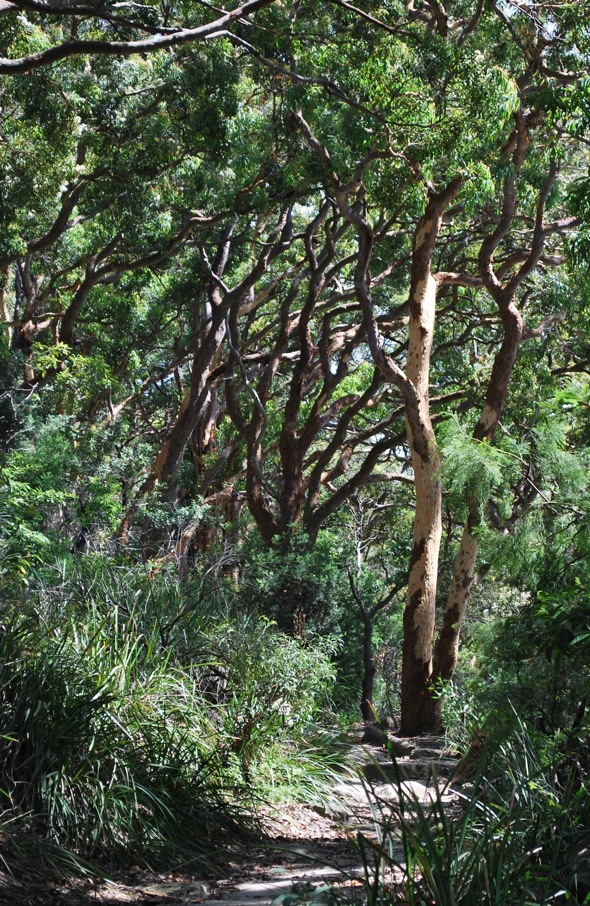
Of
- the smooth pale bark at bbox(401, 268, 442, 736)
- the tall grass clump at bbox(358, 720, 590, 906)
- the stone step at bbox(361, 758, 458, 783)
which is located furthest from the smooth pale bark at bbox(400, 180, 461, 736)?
the tall grass clump at bbox(358, 720, 590, 906)

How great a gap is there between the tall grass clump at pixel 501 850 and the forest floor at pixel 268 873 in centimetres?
16

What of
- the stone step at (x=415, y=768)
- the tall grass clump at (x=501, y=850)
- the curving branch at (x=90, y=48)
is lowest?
the stone step at (x=415, y=768)

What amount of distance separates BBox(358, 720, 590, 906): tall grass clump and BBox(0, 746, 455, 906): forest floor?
0.16 metres

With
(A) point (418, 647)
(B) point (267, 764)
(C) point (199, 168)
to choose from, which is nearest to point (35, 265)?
(C) point (199, 168)

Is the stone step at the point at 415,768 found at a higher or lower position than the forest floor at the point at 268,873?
higher

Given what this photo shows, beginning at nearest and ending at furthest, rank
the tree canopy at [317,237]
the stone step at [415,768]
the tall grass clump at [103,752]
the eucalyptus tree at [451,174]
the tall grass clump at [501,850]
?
the tall grass clump at [501,850], the tall grass clump at [103,752], the stone step at [415,768], the tree canopy at [317,237], the eucalyptus tree at [451,174]

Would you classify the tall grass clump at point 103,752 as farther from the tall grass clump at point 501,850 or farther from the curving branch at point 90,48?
the curving branch at point 90,48

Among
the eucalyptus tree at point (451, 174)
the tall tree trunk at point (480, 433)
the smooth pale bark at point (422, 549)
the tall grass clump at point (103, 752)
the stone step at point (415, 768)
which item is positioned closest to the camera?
the tall grass clump at point (103, 752)

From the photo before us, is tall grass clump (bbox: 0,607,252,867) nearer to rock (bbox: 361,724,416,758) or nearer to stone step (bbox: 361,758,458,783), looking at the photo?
stone step (bbox: 361,758,458,783)

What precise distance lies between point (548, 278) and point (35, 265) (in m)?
10.2

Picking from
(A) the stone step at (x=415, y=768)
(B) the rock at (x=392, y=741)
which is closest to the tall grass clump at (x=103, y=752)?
(A) the stone step at (x=415, y=768)

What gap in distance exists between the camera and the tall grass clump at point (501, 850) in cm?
341

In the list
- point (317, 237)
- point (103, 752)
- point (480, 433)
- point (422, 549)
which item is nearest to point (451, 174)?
point (480, 433)

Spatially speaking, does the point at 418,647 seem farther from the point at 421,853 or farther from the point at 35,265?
the point at 35,265
